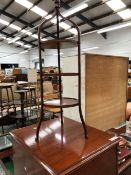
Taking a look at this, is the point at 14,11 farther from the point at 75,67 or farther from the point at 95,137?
the point at 95,137

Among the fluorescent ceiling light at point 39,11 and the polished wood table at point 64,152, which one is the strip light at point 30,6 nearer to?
the fluorescent ceiling light at point 39,11

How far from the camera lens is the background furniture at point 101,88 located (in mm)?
1669

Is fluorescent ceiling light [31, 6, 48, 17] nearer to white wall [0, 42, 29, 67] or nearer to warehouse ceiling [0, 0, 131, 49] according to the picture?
warehouse ceiling [0, 0, 131, 49]

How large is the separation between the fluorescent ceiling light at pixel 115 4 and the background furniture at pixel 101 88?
5188mm

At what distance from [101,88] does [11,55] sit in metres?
16.2

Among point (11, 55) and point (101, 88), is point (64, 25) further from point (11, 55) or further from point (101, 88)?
point (11, 55)

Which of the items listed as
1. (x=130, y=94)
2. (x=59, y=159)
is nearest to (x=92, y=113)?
(x=59, y=159)

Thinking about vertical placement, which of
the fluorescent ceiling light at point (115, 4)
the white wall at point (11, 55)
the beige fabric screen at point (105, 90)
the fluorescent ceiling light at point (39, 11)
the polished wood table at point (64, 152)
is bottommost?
the polished wood table at point (64, 152)

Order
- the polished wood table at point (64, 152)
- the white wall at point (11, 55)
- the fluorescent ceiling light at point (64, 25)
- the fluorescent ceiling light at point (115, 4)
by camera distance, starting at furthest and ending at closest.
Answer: the white wall at point (11, 55) → the fluorescent ceiling light at point (64, 25) → the fluorescent ceiling light at point (115, 4) → the polished wood table at point (64, 152)

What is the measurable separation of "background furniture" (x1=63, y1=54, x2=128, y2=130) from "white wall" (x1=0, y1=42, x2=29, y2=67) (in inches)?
614

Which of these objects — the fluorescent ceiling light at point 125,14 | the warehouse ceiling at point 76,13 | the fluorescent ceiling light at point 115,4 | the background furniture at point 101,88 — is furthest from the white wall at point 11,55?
the background furniture at point 101,88

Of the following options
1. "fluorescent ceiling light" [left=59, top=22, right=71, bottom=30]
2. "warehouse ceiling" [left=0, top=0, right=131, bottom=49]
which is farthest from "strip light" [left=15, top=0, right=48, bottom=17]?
"fluorescent ceiling light" [left=59, top=22, right=71, bottom=30]

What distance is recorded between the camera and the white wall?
52.2ft

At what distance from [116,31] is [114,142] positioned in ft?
31.5
